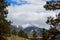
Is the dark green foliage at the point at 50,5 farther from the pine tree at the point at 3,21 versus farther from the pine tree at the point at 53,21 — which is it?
the pine tree at the point at 3,21

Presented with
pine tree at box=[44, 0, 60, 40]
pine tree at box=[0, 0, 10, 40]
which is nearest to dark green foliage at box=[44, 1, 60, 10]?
pine tree at box=[44, 0, 60, 40]

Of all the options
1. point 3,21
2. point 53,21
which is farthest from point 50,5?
point 3,21

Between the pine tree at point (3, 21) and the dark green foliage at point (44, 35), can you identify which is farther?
the pine tree at point (3, 21)

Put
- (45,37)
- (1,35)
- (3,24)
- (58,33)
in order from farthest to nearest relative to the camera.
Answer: (1,35) → (3,24) → (45,37) → (58,33)

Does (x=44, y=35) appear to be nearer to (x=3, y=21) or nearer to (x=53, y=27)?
(x=53, y=27)

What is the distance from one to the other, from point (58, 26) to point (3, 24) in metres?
13.7

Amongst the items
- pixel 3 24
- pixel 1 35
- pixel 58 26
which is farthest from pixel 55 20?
pixel 1 35

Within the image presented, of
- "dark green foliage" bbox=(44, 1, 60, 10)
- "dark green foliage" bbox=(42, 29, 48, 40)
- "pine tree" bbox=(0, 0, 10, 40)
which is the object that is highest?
"dark green foliage" bbox=(44, 1, 60, 10)

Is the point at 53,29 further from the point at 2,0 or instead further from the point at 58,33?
the point at 2,0

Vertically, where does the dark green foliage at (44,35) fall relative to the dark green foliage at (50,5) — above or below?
below

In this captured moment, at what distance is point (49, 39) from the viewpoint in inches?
974

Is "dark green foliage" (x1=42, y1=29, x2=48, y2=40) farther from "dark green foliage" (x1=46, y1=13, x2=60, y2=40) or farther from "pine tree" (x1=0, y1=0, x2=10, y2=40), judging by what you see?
"pine tree" (x1=0, y1=0, x2=10, y2=40)

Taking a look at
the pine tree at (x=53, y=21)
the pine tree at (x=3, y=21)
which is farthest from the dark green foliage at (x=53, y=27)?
the pine tree at (x=3, y=21)

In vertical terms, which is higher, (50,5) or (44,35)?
(50,5)
